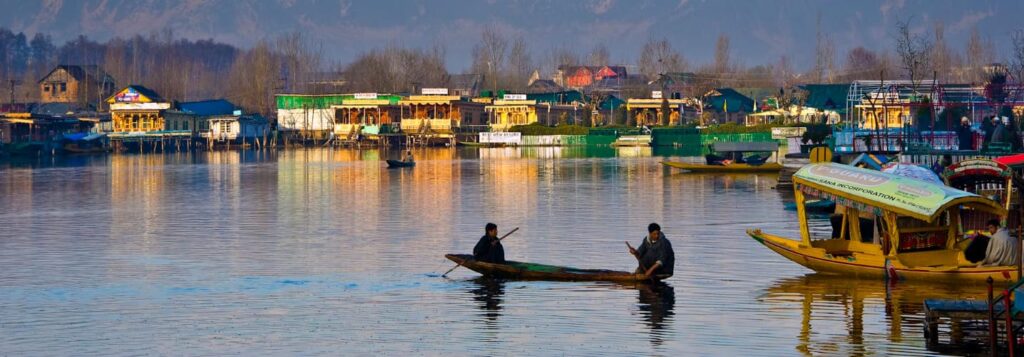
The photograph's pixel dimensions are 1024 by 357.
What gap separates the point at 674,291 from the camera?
88.2 feet

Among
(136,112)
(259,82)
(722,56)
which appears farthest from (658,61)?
(136,112)

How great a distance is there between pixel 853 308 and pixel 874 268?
254 centimetres

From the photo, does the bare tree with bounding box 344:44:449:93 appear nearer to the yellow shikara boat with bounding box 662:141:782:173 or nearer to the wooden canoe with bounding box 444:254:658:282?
the yellow shikara boat with bounding box 662:141:782:173

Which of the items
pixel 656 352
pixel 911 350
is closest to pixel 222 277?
pixel 656 352

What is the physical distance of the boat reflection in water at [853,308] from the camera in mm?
21562

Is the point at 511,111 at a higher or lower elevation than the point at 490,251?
higher

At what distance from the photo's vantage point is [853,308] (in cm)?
2444

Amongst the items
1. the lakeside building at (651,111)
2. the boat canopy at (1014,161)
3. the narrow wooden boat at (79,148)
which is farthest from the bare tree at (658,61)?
the boat canopy at (1014,161)

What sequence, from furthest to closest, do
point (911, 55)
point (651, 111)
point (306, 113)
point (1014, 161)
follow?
point (651, 111) → point (306, 113) → point (911, 55) → point (1014, 161)

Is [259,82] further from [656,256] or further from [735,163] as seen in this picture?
[656,256]

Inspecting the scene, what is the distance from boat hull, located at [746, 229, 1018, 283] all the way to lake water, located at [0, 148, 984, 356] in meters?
0.22

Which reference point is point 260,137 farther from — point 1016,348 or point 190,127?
point 1016,348

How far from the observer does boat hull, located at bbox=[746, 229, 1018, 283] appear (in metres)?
25.1

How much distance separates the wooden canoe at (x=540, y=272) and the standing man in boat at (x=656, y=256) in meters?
0.23
